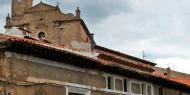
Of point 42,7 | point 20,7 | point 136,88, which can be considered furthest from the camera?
point 20,7

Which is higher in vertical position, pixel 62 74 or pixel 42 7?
pixel 42 7

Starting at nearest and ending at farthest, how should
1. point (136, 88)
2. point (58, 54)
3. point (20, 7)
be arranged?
1. point (58, 54)
2. point (136, 88)
3. point (20, 7)

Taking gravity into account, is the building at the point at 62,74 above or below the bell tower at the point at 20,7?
below

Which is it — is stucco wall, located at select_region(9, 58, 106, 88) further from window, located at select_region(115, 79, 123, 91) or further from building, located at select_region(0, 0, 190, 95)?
window, located at select_region(115, 79, 123, 91)

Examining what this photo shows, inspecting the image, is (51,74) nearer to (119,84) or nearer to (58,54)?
(58,54)

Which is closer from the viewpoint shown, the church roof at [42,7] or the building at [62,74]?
the building at [62,74]

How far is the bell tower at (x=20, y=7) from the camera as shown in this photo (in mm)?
55319

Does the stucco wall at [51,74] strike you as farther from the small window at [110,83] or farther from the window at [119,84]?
the window at [119,84]

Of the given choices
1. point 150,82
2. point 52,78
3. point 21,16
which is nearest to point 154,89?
point 150,82

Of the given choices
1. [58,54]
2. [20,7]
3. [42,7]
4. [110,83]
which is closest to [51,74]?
[58,54]

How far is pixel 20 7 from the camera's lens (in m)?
56.2

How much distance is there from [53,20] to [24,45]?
34.8 meters

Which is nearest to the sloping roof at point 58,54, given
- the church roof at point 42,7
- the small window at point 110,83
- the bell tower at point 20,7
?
the small window at point 110,83

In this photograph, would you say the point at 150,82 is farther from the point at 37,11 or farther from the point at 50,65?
the point at 37,11
